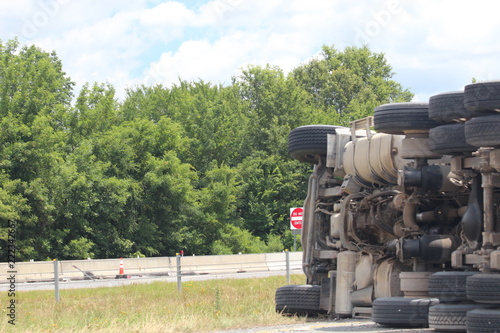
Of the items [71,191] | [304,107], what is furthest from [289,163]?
[71,191]

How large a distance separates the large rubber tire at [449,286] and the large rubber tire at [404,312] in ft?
1.82

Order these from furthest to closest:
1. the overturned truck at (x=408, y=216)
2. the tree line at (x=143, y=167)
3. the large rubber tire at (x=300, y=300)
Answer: the tree line at (x=143, y=167)
the large rubber tire at (x=300, y=300)
the overturned truck at (x=408, y=216)

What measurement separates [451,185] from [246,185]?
38.8 meters

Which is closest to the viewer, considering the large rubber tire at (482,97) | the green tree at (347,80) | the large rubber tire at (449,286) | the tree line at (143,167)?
the large rubber tire at (482,97)

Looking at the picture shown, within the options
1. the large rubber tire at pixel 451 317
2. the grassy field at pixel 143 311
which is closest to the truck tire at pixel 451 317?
the large rubber tire at pixel 451 317

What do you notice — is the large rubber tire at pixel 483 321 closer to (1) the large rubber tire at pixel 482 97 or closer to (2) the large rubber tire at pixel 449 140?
(2) the large rubber tire at pixel 449 140

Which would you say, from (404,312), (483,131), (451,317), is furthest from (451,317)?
(483,131)

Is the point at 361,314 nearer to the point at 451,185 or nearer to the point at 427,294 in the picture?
the point at 427,294

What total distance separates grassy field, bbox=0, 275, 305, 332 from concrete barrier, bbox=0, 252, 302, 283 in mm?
3267

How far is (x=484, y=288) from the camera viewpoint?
8367 millimetres

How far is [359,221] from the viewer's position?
12203mm

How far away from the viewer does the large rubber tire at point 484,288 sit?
8.27 m

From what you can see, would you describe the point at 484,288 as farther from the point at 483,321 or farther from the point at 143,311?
the point at 143,311

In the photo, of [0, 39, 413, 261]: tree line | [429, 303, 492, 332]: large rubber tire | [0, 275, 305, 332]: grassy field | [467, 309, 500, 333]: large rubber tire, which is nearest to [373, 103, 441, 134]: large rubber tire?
[429, 303, 492, 332]: large rubber tire
